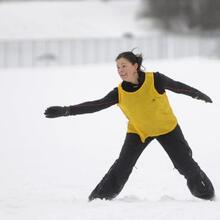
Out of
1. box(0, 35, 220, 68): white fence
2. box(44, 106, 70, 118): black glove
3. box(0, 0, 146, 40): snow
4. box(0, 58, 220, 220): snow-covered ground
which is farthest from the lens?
box(0, 0, 146, 40): snow

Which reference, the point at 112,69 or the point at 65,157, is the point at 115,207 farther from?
the point at 112,69

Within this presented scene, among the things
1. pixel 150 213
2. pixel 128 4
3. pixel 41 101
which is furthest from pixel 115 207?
pixel 128 4

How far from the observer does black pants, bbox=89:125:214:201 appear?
19.5ft

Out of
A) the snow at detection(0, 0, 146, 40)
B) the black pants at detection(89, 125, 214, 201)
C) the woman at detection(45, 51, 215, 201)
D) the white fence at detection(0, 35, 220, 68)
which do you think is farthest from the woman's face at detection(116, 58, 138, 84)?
the snow at detection(0, 0, 146, 40)

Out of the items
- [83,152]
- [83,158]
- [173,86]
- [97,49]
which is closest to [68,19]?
[97,49]

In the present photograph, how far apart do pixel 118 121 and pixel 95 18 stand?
129 ft

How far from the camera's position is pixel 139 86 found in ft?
18.7

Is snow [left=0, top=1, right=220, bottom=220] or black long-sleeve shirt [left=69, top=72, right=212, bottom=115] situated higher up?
black long-sleeve shirt [left=69, top=72, right=212, bottom=115]

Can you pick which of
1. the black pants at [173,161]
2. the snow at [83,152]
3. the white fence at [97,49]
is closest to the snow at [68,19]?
the white fence at [97,49]

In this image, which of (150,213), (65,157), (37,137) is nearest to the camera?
(150,213)

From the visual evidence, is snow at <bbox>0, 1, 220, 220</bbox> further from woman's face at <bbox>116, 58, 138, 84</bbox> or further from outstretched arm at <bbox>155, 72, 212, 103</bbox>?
woman's face at <bbox>116, 58, 138, 84</bbox>

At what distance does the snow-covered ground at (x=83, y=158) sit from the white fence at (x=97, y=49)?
51.5ft

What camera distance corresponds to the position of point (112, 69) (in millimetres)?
22875

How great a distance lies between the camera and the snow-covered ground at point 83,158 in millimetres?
5242
